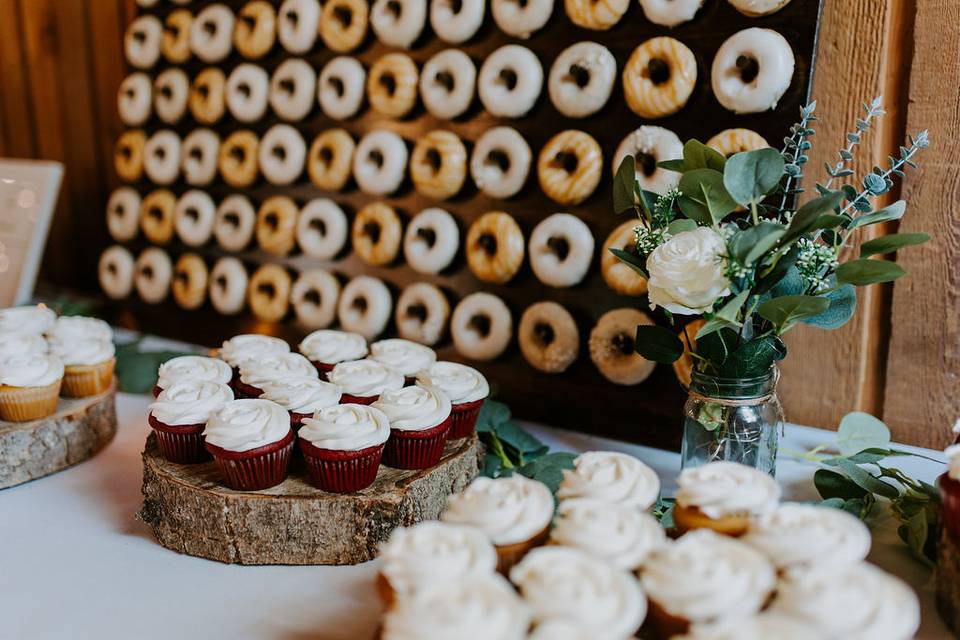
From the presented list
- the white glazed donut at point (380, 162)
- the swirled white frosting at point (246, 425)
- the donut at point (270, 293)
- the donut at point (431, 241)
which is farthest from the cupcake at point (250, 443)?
the donut at point (270, 293)

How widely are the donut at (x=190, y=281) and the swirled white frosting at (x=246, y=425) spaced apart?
1003mm

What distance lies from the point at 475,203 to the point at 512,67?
28cm

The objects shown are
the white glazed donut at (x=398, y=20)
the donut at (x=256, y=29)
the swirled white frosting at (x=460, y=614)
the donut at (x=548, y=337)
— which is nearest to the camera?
the swirled white frosting at (x=460, y=614)

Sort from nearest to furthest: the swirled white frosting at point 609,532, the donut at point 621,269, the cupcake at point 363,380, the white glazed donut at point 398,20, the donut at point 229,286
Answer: the swirled white frosting at point 609,532 < the cupcake at point 363,380 < the donut at point 621,269 < the white glazed donut at point 398,20 < the donut at point 229,286

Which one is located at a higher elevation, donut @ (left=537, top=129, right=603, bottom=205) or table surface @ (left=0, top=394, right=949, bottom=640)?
donut @ (left=537, top=129, right=603, bottom=205)

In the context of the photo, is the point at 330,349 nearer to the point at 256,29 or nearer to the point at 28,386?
the point at 28,386

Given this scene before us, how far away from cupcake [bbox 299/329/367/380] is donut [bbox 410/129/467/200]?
404 mm

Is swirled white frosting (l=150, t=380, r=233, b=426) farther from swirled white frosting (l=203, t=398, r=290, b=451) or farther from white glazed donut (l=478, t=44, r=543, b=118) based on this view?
white glazed donut (l=478, t=44, r=543, b=118)

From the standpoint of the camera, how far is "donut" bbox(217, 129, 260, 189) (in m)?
1.90

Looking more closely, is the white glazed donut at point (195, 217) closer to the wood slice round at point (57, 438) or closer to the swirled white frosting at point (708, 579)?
the wood slice round at point (57, 438)

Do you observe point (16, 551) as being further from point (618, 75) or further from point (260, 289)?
point (618, 75)

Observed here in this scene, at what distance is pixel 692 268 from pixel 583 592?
0.42m

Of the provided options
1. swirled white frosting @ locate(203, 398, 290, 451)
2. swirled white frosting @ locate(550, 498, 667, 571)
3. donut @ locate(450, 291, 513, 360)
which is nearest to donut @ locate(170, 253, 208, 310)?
donut @ locate(450, 291, 513, 360)

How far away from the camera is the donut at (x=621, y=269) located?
4.58 ft
